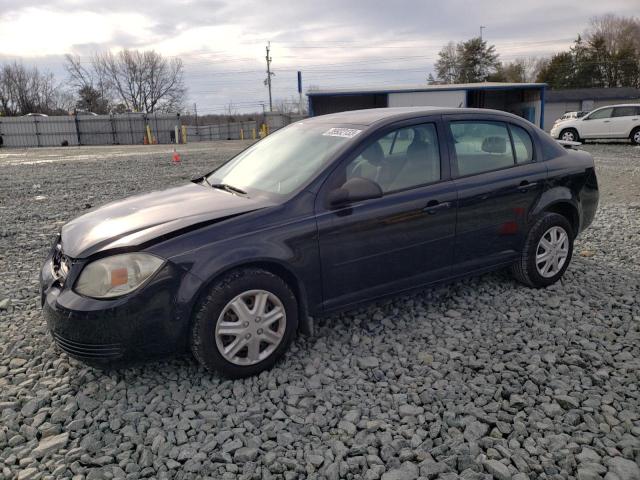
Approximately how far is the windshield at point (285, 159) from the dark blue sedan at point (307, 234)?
0.05 ft

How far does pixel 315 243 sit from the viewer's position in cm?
332

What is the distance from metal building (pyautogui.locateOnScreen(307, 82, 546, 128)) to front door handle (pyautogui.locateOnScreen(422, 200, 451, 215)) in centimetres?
2443

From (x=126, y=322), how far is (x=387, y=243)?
177 cm

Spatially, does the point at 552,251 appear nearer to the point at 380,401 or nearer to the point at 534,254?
the point at 534,254

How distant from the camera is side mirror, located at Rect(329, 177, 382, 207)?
3.33 m

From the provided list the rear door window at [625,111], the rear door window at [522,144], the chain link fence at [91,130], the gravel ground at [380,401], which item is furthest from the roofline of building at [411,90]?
the gravel ground at [380,401]

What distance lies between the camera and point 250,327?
3139 millimetres

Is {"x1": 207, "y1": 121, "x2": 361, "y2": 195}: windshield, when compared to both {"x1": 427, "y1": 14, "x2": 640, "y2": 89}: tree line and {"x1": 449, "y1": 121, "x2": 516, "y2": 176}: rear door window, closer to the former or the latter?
{"x1": 449, "y1": 121, "x2": 516, "y2": 176}: rear door window

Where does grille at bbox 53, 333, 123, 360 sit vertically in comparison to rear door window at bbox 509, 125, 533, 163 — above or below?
below

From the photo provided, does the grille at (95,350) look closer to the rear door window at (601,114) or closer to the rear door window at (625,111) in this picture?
the rear door window at (601,114)

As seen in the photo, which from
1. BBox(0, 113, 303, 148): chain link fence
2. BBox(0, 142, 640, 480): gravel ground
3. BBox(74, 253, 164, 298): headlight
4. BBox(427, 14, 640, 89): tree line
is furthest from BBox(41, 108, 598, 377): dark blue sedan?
BBox(427, 14, 640, 89): tree line

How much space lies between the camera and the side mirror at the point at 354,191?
3326 millimetres

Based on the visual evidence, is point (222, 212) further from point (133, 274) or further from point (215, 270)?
point (133, 274)

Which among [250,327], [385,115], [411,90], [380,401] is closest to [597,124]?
[411,90]
